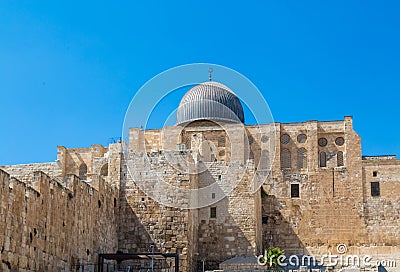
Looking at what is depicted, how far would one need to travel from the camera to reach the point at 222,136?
1406 inches

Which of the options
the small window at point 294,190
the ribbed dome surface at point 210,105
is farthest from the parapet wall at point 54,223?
the small window at point 294,190

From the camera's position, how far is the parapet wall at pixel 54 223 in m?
18.3

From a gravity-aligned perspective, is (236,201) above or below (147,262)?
above

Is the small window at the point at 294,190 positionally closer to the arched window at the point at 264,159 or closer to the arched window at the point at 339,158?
the arched window at the point at 264,159

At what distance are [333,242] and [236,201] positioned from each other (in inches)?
333

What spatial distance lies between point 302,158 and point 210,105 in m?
5.97

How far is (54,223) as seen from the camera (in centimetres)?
2123

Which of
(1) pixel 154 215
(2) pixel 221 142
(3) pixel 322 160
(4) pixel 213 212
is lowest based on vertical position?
(1) pixel 154 215

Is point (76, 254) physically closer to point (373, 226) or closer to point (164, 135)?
point (164, 135)

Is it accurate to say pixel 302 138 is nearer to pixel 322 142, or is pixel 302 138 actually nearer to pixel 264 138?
pixel 322 142

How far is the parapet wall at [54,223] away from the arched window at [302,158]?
13.4 metres

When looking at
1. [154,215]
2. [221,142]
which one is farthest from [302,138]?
[154,215]

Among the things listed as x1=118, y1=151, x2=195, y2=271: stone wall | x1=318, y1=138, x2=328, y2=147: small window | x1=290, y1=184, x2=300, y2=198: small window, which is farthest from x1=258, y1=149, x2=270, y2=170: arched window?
x1=118, y1=151, x2=195, y2=271: stone wall

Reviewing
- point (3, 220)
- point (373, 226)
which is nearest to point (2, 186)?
point (3, 220)
